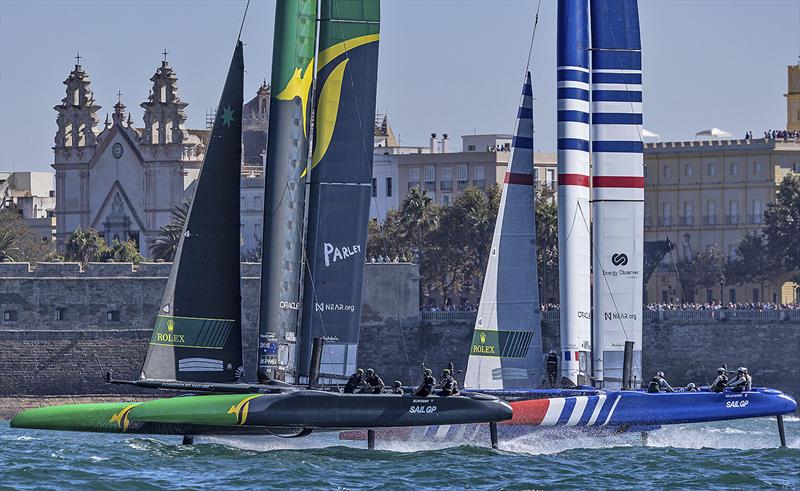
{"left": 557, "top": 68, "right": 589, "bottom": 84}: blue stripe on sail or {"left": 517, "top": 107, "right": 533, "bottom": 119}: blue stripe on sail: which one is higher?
{"left": 557, "top": 68, "right": 589, "bottom": 84}: blue stripe on sail

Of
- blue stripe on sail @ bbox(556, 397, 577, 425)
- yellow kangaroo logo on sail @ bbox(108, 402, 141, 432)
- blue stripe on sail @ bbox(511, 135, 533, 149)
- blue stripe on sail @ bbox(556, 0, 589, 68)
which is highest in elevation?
blue stripe on sail @ bbox(556, 0, 589, 68)

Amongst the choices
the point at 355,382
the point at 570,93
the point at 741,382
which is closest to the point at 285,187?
the point at 355,382

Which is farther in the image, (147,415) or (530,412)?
(530,412)

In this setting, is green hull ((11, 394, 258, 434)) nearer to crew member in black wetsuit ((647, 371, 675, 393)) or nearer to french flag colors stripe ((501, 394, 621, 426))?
french flag colors stripe ((501, 394, 621, 426))

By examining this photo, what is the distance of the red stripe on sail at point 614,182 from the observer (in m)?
46.1

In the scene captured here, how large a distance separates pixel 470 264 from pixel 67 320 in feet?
72.7

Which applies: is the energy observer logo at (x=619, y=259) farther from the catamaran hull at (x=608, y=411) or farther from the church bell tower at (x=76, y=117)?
the church bell tower at (x=76, y=117)

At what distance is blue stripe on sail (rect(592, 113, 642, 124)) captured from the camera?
46094 mm

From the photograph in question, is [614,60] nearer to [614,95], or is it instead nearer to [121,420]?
[614,95]

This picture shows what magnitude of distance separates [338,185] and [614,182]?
667cm

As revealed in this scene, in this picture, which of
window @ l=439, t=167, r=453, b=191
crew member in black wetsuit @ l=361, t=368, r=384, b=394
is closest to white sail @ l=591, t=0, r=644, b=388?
crew member in black wetsuit @ l=361, t=368, r=384, b=394

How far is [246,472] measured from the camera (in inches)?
1491

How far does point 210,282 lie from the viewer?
137 feet

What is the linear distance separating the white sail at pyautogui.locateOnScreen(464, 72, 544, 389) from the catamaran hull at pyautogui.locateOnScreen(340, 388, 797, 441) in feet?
9.67
